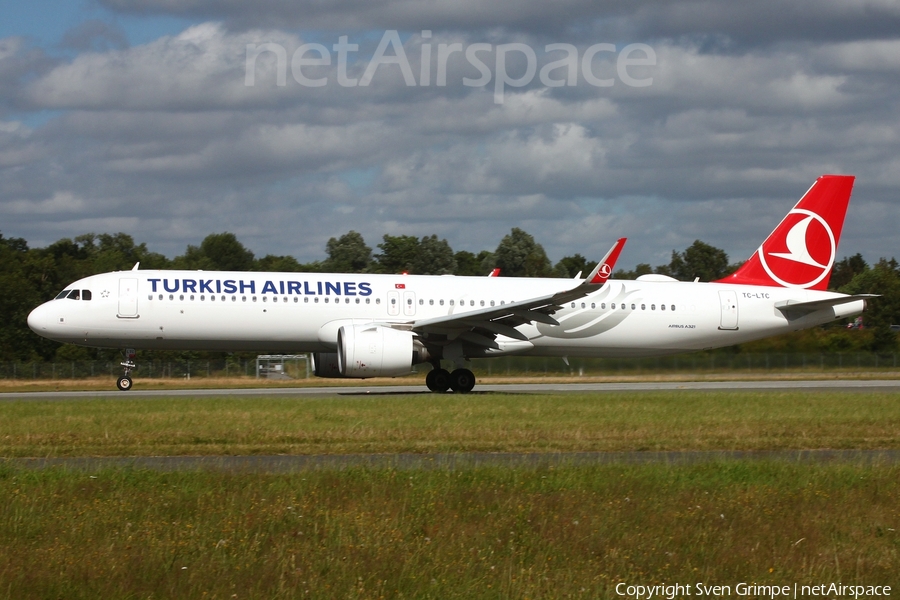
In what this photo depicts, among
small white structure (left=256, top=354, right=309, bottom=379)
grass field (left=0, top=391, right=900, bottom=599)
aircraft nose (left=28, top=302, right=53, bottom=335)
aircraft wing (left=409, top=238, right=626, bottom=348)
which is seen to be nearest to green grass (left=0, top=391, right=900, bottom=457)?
grass field (left=0, top=391, right=900, bottom=599)

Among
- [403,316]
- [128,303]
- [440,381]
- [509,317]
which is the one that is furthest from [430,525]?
[128,303]

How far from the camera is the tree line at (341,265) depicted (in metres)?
51.7

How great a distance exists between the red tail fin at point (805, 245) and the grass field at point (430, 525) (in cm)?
1808

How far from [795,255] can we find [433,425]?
19.2 m

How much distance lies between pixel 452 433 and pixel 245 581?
8738mm

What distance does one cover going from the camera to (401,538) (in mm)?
8164

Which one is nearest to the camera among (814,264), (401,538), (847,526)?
(401,538)

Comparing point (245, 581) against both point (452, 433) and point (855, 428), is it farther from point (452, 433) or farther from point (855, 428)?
point (855, 428)

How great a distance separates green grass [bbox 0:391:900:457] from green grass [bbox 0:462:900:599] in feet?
11.0

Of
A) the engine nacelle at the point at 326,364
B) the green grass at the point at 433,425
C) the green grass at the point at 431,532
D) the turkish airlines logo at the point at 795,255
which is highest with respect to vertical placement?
the turkish airlines logo at the point at 795,255

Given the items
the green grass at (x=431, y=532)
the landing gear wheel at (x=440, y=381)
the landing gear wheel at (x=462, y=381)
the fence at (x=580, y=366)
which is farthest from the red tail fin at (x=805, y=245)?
the green grass at (x=431, y=532)

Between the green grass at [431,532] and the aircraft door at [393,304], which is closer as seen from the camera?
the green grass at [431,532]

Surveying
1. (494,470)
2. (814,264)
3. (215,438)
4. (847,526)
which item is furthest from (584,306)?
(847,526)

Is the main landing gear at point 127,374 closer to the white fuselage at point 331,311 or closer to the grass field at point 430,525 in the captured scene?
the white fuselage at point 331,311
